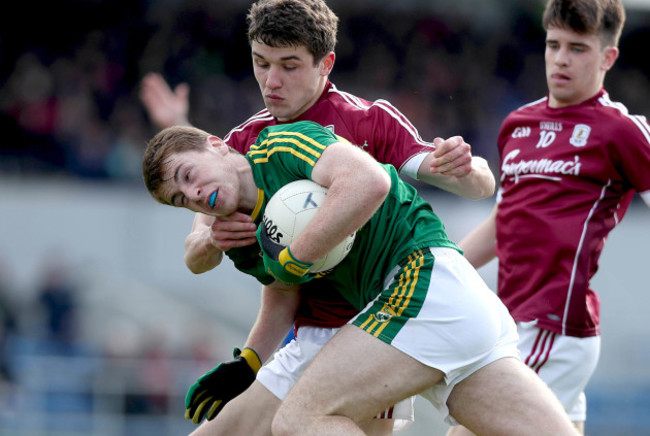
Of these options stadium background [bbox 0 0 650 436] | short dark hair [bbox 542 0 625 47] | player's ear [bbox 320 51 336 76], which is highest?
short dark hair [bbox 542 0 625 47]

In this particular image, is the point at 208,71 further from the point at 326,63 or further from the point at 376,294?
the point at 376,294

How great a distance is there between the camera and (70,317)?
39.7 ft

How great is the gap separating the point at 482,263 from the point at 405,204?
157cm

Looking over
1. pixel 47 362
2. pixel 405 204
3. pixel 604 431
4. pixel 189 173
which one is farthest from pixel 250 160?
pixel 604 431

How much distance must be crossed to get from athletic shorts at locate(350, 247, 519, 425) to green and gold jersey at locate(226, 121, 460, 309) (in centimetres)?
7

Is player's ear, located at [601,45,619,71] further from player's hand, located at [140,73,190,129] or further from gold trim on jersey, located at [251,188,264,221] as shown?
player's hand, located at [140,73,190,129]

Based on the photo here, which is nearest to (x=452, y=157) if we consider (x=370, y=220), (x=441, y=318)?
(x=370, y=220)

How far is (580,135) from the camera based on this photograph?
501 centimetres

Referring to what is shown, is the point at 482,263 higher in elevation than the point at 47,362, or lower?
higher

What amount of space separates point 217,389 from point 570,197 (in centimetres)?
205

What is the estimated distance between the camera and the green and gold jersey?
384 cm

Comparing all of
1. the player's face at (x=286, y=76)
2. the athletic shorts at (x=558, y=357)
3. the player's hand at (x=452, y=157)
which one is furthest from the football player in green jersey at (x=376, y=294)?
the athletic shorts at (x=558, y=357)

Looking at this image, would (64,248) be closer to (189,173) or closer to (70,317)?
(70,317)

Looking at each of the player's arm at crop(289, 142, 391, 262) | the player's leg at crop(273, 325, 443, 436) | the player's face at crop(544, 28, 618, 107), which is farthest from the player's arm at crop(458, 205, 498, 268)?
the player's arm at crop(289, 142, 391, 262)
